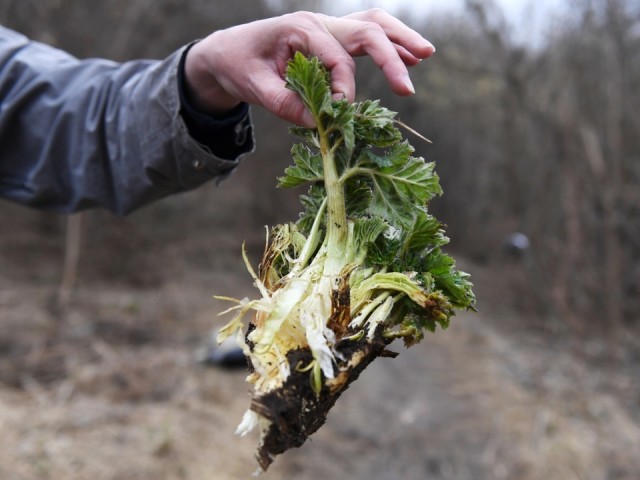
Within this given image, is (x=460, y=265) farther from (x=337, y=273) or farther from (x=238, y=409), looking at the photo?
(x=337, y=273)

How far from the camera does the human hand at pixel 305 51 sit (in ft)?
6.14

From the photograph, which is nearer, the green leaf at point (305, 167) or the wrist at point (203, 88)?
the green leaf at point (305, 167)

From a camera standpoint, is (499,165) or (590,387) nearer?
(590,387)

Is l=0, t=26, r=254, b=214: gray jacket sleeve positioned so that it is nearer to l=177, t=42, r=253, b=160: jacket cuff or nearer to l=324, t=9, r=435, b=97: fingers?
l=177, t=42, r=253, b=160: jacket cuff

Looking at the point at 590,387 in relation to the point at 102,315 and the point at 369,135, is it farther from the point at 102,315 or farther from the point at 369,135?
the point at 369,135

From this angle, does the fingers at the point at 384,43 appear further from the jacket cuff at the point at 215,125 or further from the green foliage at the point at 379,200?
the jacket cuff at the point at 215,125

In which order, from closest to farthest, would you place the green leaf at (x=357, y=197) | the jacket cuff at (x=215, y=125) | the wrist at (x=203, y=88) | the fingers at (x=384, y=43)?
the fingers at (x=384, y=43) → the green leaf at (x=357, y=197) → the wrist at (x=203, y=88) → the jacket cuff at (x=215, y=125)

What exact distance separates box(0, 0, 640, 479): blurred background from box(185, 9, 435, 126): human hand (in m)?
4.51

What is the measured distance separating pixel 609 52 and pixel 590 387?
230 inches

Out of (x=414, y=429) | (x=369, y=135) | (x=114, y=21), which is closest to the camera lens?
(x=369, y=135)

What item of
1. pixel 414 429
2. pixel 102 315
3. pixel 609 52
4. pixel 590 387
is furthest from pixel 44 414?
pixel 609 52

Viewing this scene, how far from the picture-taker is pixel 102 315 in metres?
9.26

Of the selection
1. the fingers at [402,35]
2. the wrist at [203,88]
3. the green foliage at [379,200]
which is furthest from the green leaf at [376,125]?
the wrist at [203,88]

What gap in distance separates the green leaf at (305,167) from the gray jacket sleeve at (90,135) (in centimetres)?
67
